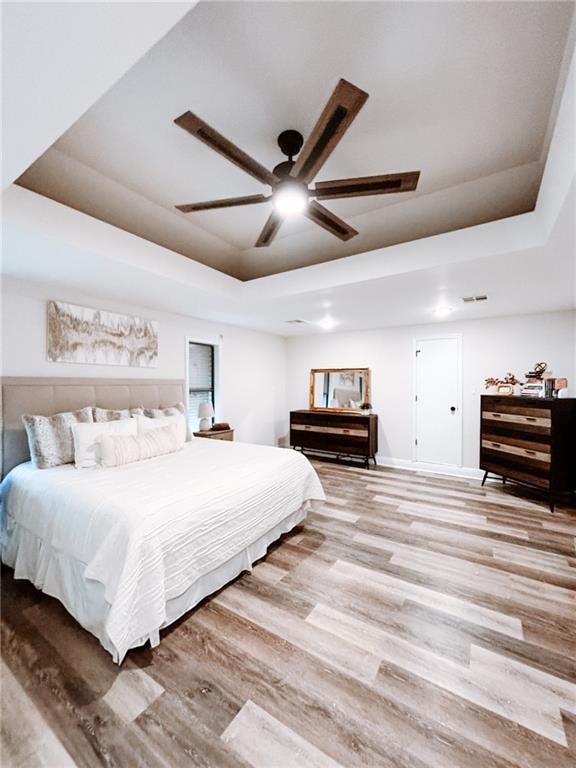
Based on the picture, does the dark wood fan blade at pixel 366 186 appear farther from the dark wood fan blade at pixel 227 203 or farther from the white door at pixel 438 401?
the white door at pixel 438 401

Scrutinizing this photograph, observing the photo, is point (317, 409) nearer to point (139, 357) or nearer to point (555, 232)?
point (139, 357)

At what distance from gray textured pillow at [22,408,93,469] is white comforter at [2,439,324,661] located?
111mm

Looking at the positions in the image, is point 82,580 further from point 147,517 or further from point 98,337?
point 98,337

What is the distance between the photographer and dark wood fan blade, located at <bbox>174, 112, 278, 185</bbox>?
1406 mm

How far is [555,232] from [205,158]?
2.47 metres

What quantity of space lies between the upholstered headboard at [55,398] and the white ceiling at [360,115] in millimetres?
1611

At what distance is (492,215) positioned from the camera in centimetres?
286

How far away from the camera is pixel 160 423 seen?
10.7 ft

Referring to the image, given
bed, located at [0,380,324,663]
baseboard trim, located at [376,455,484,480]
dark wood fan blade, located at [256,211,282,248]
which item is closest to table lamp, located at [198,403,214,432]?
bed, located at [0,380,324,663]

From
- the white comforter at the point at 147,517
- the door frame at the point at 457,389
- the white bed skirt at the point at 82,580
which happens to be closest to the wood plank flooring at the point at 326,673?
the white bed skirt at the point at 82,580

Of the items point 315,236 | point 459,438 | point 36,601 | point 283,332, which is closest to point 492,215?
point 315,236

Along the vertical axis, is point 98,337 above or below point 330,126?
below

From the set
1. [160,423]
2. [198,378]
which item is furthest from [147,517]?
[198,378]

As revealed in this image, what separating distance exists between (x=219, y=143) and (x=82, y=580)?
7.99ft
